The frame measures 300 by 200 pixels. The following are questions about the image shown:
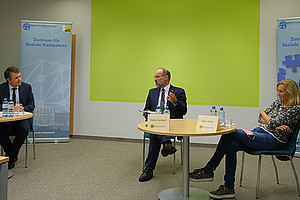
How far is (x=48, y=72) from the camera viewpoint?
5.71 m

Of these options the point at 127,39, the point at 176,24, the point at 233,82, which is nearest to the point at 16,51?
the point at 127,39

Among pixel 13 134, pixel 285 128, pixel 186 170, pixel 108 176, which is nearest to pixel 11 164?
pixel 13 134

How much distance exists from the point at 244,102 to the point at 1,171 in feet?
15.8

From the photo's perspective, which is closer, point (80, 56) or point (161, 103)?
point (161, 103)

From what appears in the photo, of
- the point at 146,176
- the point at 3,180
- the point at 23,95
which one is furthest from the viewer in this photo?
the point at 23,95

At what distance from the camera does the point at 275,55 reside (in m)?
5.32

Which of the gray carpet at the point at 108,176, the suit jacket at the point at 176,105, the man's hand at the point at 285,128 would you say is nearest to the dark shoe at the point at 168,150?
the gray carpet at the point at 108,176

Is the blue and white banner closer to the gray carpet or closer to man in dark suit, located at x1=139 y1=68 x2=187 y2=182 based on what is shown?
the gray carpet

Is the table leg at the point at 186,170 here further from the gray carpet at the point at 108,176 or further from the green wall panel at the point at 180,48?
the green wall panel at the point at 180,48

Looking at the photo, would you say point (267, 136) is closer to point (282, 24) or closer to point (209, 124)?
point (209, 124)

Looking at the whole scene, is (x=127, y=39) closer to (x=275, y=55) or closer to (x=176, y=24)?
(x=176, y=24)

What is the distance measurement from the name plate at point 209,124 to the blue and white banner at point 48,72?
3.72 metres

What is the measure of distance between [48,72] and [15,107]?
6.56 ft

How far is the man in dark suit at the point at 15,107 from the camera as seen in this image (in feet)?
13.0
